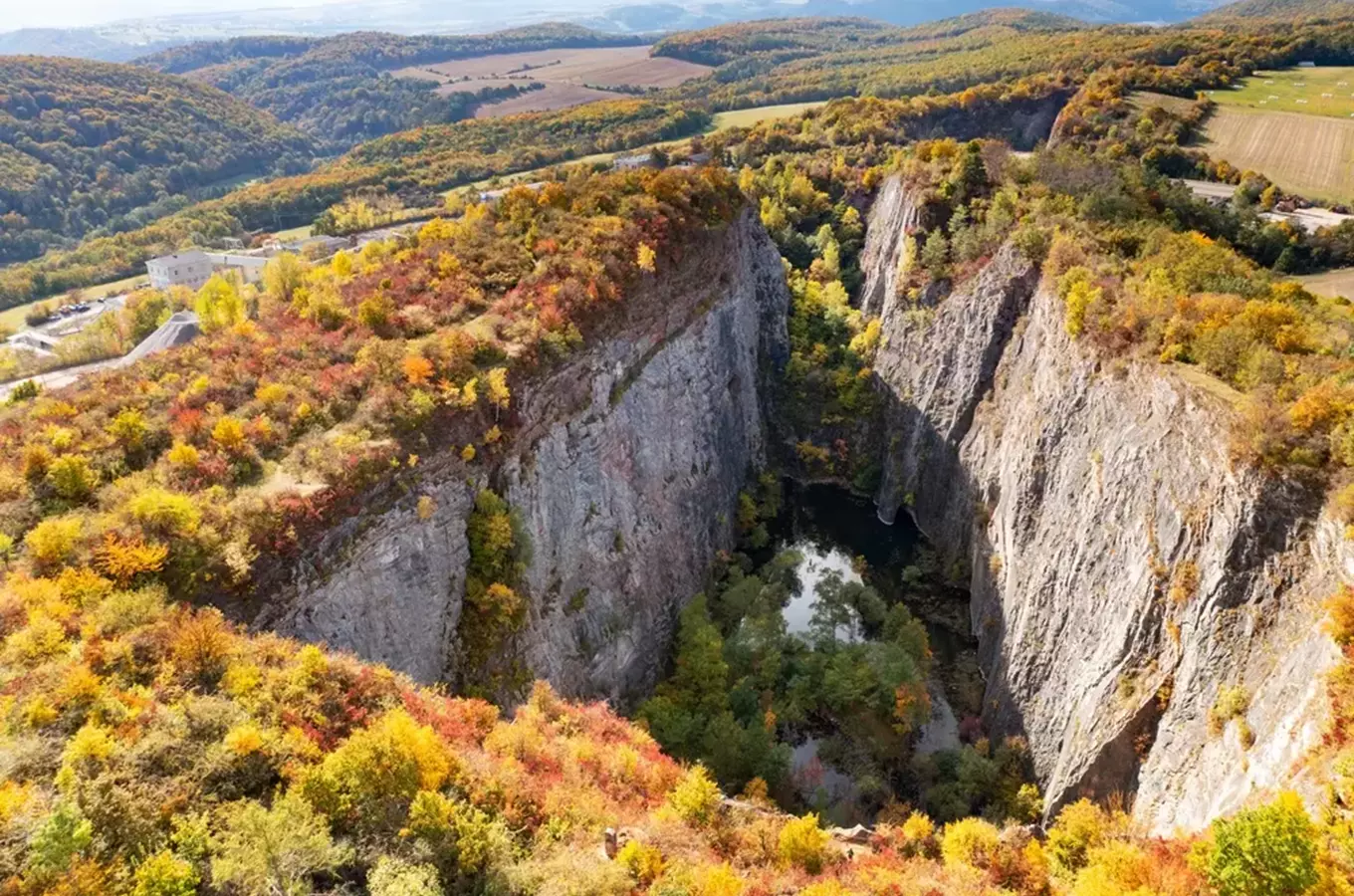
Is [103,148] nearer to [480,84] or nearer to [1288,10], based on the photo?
[480,84]

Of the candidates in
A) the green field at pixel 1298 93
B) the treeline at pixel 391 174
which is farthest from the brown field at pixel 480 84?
the green field at pixel 1298 93

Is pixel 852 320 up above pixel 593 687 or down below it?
above

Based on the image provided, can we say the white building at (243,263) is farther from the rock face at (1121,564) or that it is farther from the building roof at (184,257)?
the rock face at (1121,564)

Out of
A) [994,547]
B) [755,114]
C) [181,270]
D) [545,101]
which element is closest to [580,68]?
[545,101]

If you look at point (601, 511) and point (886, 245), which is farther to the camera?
point (886, 245)

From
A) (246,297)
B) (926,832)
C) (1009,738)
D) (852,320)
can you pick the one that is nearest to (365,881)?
(926,832)

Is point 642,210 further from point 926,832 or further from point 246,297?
point 926,832

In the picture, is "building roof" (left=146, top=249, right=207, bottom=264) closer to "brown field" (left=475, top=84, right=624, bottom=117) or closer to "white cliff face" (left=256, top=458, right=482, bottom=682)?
"white cliff face" (left=256, top=458, right=482, bottom=682)
